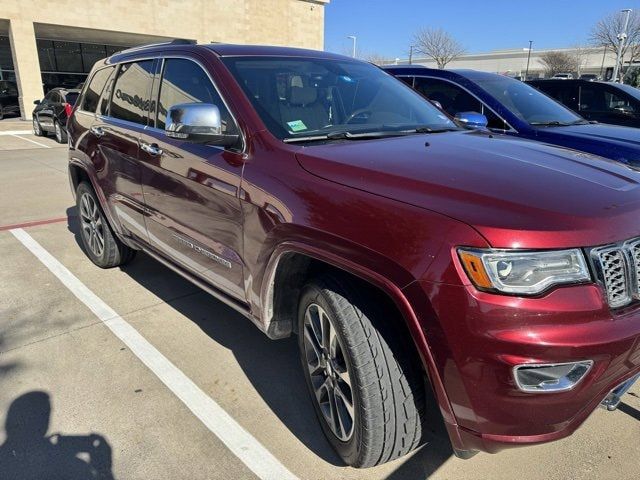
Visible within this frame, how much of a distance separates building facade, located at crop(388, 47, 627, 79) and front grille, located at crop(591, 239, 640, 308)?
220 feet

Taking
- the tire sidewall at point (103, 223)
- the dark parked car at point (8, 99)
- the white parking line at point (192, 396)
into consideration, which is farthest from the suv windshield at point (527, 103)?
the dark parked car at point (8, 99)

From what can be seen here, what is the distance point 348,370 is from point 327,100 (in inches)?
66.7

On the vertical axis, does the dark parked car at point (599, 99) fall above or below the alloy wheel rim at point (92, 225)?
above

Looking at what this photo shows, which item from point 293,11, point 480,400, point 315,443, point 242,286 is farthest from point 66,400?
point 293,11

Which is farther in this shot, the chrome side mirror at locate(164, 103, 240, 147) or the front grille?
the chrome side mirror at locate(164, 103, 240, 147)

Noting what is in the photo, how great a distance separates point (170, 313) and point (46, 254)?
2128 mm

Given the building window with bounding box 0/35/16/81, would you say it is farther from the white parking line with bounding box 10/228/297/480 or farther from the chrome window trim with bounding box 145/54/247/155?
the chrome window trim with bounding box 145/54/247/155

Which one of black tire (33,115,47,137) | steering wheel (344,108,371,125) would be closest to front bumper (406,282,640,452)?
steering wheel (344,108,371,125)

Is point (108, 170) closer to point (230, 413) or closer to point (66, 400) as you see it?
point (66, 400)

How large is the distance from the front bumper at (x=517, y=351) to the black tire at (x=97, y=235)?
3471 millimetres

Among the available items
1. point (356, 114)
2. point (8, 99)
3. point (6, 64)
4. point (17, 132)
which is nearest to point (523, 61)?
point (6, 64)

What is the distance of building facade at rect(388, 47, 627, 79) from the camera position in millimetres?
67812

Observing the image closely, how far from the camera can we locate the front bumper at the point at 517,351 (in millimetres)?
1670

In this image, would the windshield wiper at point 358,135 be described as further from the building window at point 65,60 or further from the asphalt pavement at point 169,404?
the building window at point 65,60
